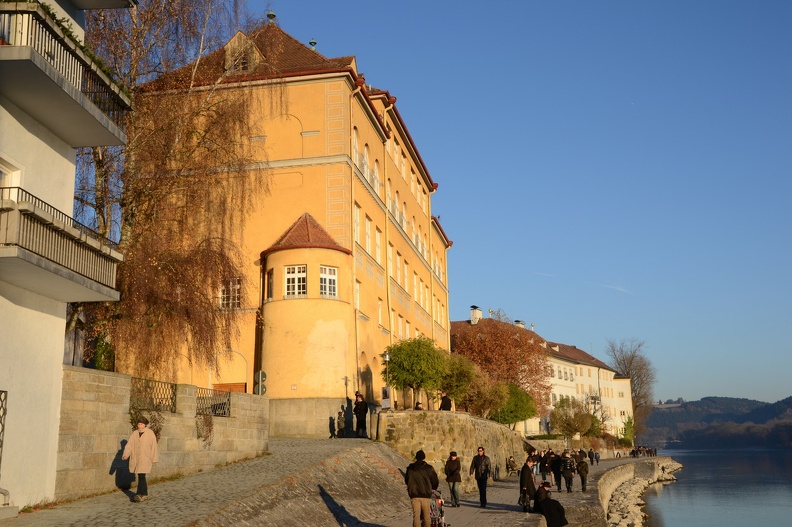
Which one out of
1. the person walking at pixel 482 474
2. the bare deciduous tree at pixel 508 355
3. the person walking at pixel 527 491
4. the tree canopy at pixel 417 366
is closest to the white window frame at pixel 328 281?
the tree canopy at pixel 417 366

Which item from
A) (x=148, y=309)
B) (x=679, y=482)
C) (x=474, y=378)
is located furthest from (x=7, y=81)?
(x=679, y=482)

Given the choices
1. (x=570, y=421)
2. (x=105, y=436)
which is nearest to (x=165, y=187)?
(x=105, y=436)

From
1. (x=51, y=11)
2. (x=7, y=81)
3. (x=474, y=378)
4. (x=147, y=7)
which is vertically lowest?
(x=474, y=378)

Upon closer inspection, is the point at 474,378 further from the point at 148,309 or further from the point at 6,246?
the point at 6,246

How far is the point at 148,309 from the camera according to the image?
811 inches

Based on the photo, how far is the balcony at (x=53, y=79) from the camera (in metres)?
13.5

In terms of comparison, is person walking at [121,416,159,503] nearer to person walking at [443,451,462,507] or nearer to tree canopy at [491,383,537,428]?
person walking at [443,451,462,507]

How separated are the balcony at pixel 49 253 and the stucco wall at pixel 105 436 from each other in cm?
164

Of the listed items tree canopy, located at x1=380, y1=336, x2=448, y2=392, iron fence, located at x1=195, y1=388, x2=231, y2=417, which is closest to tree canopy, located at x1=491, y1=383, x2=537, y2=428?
tree canopy, located at x1=380, y1=336, x2=448, y2=392

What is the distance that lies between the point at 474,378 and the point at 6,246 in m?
29.2

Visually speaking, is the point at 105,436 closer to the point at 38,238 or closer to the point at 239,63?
the point at 38,238

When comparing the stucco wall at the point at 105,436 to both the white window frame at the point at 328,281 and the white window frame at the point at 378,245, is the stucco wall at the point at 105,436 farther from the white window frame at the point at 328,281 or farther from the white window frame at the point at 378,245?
the white window frame at the point at 378,245

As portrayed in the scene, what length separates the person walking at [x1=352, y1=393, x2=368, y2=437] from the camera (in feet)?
97.3

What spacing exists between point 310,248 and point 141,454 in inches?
722
